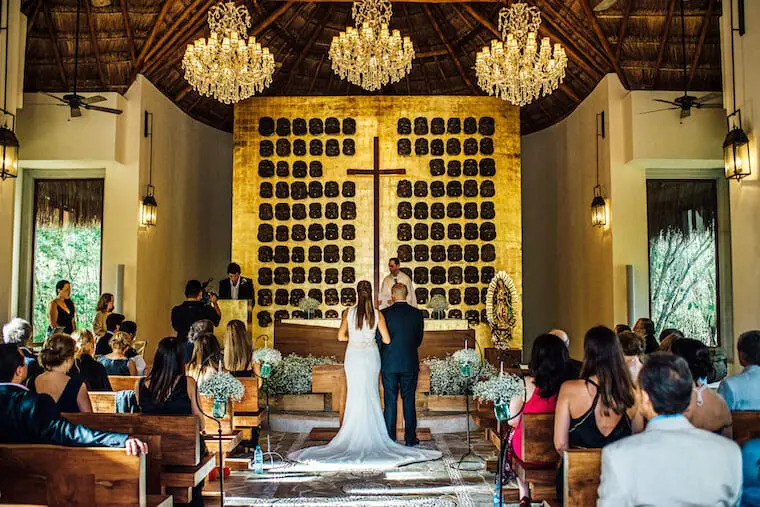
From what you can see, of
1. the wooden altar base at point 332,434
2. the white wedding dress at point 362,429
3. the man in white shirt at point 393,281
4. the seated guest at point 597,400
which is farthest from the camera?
the man in white shirt at point 393,281

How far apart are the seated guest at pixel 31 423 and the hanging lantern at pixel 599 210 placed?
1068cm

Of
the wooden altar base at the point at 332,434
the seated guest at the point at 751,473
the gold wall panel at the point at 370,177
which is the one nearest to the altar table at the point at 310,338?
the wooden altar base at the point at 332,434

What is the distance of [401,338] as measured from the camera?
361 inches

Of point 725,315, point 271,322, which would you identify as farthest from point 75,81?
point 725,315

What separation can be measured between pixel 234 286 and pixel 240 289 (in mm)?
181

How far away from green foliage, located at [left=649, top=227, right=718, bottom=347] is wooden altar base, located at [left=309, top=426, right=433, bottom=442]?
16.8 ft

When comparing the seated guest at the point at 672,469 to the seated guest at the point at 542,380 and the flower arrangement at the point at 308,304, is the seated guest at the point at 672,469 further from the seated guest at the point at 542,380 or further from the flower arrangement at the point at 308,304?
the flower arrangement at the point at 308,304

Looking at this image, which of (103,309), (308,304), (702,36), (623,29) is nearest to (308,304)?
(308,304)

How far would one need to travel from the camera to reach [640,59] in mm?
12836

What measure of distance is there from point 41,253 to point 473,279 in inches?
316

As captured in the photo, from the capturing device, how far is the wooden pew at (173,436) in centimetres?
525

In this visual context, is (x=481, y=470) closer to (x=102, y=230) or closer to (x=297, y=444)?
(x=297, y=444)

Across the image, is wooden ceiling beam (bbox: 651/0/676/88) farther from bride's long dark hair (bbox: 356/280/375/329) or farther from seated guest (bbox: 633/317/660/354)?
bride's long dark hair (bbox: 356/280/375/329)

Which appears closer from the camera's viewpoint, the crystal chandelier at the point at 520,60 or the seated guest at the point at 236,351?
the seated guest at the point at 236,351
